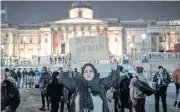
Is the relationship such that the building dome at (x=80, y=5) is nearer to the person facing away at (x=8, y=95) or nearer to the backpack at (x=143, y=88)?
the backpack at (x=143, y=88)

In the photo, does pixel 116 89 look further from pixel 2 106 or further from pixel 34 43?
pixel 34 43

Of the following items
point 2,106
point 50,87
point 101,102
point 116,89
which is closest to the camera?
point 101,102

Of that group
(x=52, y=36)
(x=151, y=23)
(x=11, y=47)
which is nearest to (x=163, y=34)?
(x=151, y=23)

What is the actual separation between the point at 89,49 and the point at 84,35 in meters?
59.6

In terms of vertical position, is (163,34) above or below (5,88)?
above

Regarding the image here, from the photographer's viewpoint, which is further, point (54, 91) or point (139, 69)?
point (54, 91)

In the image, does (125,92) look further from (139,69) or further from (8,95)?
(8,95)

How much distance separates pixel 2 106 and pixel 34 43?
67760mm

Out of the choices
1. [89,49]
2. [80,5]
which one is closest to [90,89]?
[89,49]

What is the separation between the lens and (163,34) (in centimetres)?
6775

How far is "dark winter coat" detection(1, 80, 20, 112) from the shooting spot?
20.1 feet

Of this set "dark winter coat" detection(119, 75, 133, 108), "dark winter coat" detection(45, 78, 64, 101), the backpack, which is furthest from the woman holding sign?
"dark winter coat" detection(119, 75, 133, 108)

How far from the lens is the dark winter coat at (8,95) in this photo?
6.14 metres

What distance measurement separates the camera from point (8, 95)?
20.5 ft
